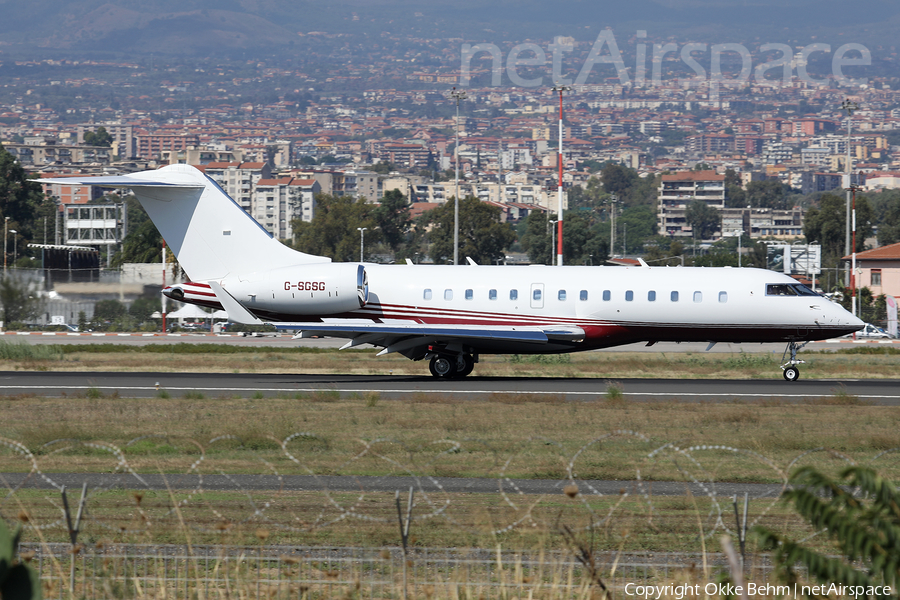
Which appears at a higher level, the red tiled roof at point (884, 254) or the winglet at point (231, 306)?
the red tiled roof at point (884, 254)

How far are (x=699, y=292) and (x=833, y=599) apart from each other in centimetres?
2116

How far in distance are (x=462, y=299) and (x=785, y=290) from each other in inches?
347

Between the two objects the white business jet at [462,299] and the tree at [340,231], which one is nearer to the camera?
the white business jet at [462,299]

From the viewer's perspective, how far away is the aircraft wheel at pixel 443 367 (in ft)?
94.7

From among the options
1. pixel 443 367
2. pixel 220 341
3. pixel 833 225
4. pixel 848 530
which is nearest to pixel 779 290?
pixel 443 367

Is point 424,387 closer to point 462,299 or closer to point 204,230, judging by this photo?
point 462,299

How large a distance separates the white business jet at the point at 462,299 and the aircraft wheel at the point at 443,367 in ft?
0.09

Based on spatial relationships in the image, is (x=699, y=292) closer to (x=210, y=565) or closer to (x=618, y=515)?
(x=618, y=515)

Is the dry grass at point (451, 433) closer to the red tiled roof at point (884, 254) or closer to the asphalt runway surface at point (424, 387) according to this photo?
the asphalt runway surface at point (424, 387)

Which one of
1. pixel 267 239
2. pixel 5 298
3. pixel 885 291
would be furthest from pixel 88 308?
pixel 885 291

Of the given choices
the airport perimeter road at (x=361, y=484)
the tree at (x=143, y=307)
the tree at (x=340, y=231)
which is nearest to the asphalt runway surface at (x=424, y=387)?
the airport perimeter road at (x=361, y=484)

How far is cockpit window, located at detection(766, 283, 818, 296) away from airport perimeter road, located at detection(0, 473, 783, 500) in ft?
49.6

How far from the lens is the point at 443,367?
28.9 meters

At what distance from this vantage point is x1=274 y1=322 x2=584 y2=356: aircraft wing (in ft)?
89.0
